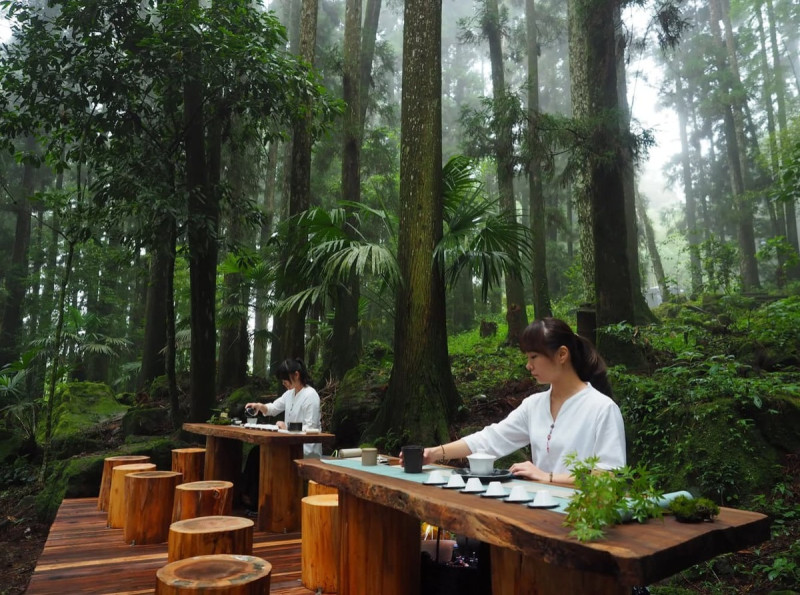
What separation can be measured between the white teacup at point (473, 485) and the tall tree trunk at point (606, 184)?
17.3 feet

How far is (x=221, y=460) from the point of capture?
20.1ft

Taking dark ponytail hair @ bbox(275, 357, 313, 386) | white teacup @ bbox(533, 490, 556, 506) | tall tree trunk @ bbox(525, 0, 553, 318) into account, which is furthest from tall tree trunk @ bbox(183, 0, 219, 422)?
white teacup @ bbox(533, 490, 556, 506)

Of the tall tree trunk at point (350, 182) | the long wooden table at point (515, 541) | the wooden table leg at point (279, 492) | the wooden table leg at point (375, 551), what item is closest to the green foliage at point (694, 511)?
the long wooden table at point (515, 541)

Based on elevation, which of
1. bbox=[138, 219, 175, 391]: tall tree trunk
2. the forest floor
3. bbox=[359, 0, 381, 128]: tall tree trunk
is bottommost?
the forest floor

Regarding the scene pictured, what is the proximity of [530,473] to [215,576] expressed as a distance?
1.39m

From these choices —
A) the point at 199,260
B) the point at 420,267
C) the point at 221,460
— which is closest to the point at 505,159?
the point at 420,267

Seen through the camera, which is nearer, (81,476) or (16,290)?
(81,476)

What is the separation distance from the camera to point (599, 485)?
164 cm

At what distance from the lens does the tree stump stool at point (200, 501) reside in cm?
415

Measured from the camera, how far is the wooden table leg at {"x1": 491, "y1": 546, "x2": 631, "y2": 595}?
5.74 feet

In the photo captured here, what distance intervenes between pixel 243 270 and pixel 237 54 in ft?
11.8

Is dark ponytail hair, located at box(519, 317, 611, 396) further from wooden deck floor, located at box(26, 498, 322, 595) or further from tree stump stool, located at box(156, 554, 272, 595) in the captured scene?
wooden deck floor, located at box(26, 498, 322, 595)

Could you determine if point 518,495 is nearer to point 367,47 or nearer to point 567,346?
point 567,346

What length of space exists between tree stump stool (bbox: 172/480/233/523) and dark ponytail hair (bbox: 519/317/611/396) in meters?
2.69
